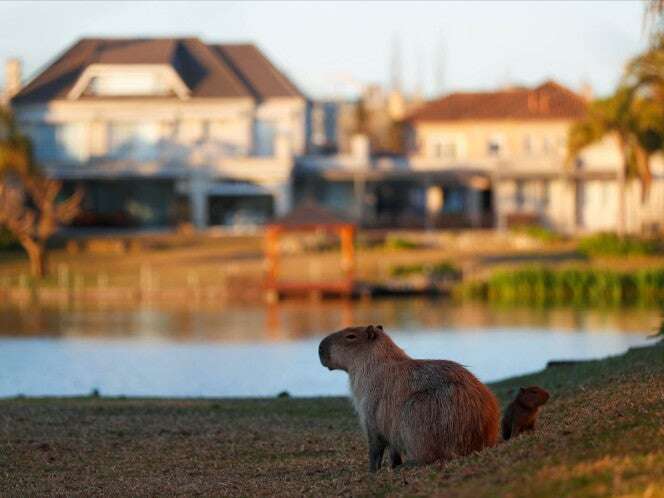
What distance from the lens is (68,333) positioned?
39.0 metres

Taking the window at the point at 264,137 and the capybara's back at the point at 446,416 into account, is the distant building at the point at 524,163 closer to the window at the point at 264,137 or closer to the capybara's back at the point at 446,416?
the window at the point at 264,137

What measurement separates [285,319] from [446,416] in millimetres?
33272

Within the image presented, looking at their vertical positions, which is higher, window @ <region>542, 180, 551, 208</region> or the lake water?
window @ <region>542, 180, 551, 208</region>

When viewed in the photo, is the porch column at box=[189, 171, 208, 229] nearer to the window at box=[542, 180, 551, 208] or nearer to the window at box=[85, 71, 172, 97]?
the window at box=[85, 71, 172, 97]

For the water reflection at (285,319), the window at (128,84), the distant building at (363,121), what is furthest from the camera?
the distant building at (363,121)

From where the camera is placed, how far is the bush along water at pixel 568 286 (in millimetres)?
47906

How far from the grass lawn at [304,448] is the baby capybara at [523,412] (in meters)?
0.22

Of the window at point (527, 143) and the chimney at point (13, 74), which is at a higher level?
the chimney at point (13, 74)

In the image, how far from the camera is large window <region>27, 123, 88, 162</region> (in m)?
69.4

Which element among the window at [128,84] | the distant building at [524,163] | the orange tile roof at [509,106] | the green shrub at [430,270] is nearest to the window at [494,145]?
the distant building at [524,163]

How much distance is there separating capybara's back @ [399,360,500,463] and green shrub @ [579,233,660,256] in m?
45.6

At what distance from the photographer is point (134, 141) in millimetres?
70062

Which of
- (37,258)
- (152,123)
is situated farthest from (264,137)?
(37,258)

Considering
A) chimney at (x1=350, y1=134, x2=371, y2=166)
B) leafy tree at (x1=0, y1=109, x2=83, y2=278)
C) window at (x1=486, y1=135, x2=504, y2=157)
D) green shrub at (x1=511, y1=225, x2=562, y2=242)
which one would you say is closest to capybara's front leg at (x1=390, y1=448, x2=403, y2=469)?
leafy tree at (x1=0, y1=109, x2=83, y2=278)
